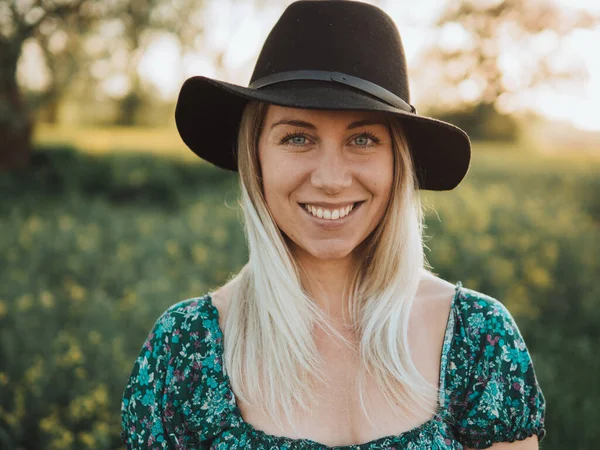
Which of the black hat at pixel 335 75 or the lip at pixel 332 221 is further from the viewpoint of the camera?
the lip at pixel 332 221

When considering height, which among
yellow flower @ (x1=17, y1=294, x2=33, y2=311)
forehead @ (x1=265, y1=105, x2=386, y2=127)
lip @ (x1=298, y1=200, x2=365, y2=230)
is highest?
forehead @ (x1=265, y1=105, x2=386, y2=127)

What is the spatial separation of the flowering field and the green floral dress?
1083 millimetres

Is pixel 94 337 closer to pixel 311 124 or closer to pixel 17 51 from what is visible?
pixel 311 124

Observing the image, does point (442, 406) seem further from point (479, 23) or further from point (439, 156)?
point (479, 23)

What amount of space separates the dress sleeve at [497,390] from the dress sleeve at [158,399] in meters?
0.84

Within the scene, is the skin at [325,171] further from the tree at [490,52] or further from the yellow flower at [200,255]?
the tree at [490,52]

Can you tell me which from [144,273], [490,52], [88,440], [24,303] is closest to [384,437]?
[88,440]

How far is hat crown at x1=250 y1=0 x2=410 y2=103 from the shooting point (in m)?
1.80

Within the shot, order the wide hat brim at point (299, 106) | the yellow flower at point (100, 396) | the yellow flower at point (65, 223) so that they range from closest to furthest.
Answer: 1. the wide hat brim at point (299, 106)
2. the yellow flower at point (100, 396)
3. the yellow flower at point (65, 223)

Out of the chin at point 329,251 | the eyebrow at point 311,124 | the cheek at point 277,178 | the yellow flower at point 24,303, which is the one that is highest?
the eyebrow at point 311,124

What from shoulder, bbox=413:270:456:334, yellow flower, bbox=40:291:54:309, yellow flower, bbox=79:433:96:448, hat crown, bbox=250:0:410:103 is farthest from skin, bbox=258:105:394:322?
yellow flower, bbox=40:291:54:309

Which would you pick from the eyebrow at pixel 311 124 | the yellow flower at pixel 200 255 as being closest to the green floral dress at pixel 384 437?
the eyebrow at pixel 311 124

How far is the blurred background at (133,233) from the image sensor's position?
171 inches

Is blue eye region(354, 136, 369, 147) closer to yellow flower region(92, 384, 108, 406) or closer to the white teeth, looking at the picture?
the white teeth
